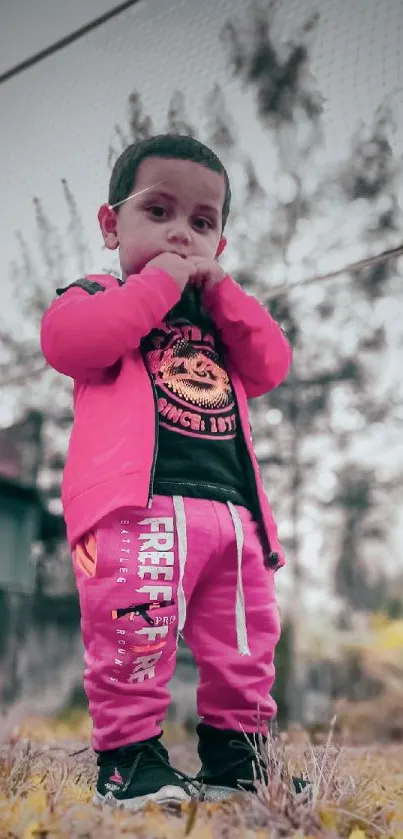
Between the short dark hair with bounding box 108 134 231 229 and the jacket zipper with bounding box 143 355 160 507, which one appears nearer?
the jacket zipper with bounding box 143 355 160 507

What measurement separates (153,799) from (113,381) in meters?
0.47

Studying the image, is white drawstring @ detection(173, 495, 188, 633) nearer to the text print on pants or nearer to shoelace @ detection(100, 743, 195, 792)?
the text print on pants

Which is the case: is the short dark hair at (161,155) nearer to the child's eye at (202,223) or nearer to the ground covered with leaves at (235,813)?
the child's eye at (202,223)

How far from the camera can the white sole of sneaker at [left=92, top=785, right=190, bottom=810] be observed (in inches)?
26.5

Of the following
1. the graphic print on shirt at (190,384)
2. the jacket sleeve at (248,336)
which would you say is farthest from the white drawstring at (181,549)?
the jacket sleeve at (248,336)

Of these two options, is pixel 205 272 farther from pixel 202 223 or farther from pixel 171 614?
pixel 171 614

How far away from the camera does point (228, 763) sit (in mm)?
783

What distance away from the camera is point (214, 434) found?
2.83 ft

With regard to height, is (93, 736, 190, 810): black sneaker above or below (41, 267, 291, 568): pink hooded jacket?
below

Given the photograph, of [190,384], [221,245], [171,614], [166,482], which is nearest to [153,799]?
[171,614]

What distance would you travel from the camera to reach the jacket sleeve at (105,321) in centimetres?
80

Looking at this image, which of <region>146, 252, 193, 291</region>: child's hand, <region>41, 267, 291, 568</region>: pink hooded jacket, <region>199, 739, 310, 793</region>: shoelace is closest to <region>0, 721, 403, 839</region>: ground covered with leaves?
<region>199, 739, 310, 793</region>: shoelace

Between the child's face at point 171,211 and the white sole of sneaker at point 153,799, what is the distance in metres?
0.62

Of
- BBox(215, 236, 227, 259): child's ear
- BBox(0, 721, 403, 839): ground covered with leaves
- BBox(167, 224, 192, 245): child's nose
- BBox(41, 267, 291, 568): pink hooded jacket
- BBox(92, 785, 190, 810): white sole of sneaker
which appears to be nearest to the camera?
BBox(0, 721, 403, 839): ground covered with leaves
